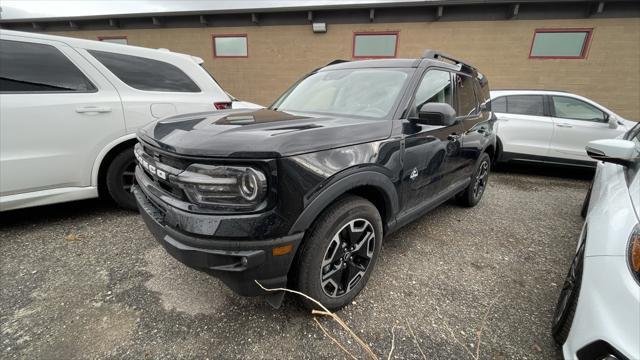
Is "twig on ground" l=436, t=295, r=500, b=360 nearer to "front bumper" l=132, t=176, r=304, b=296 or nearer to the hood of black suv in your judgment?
"front bumper" l=132, t=176, r=304, b=296

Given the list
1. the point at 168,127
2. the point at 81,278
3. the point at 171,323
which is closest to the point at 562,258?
the point at 171,323

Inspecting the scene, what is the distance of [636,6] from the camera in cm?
801

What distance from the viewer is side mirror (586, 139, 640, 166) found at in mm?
1816

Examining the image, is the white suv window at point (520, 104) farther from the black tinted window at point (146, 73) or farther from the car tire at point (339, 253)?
the black tinted window at point (146, 73)

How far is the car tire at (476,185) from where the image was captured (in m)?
3.63

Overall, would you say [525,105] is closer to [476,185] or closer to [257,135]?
[476,185]

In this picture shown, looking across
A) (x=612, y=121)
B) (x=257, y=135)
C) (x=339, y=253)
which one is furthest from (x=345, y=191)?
(x=612, y=121)

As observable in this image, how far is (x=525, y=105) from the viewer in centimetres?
554

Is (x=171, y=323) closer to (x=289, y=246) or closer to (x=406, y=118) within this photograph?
(x=289, y=246)

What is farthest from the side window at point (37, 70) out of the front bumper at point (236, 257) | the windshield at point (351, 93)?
the front bumper at point (236, 257)

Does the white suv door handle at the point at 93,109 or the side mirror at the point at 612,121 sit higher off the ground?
the white suv door handle at the point at 93,109

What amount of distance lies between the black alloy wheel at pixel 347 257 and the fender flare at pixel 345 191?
0.79ft

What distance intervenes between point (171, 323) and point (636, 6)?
1312 centimetres

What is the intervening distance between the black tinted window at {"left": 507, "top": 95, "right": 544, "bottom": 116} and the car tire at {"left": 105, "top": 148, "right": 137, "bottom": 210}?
6518 mm
